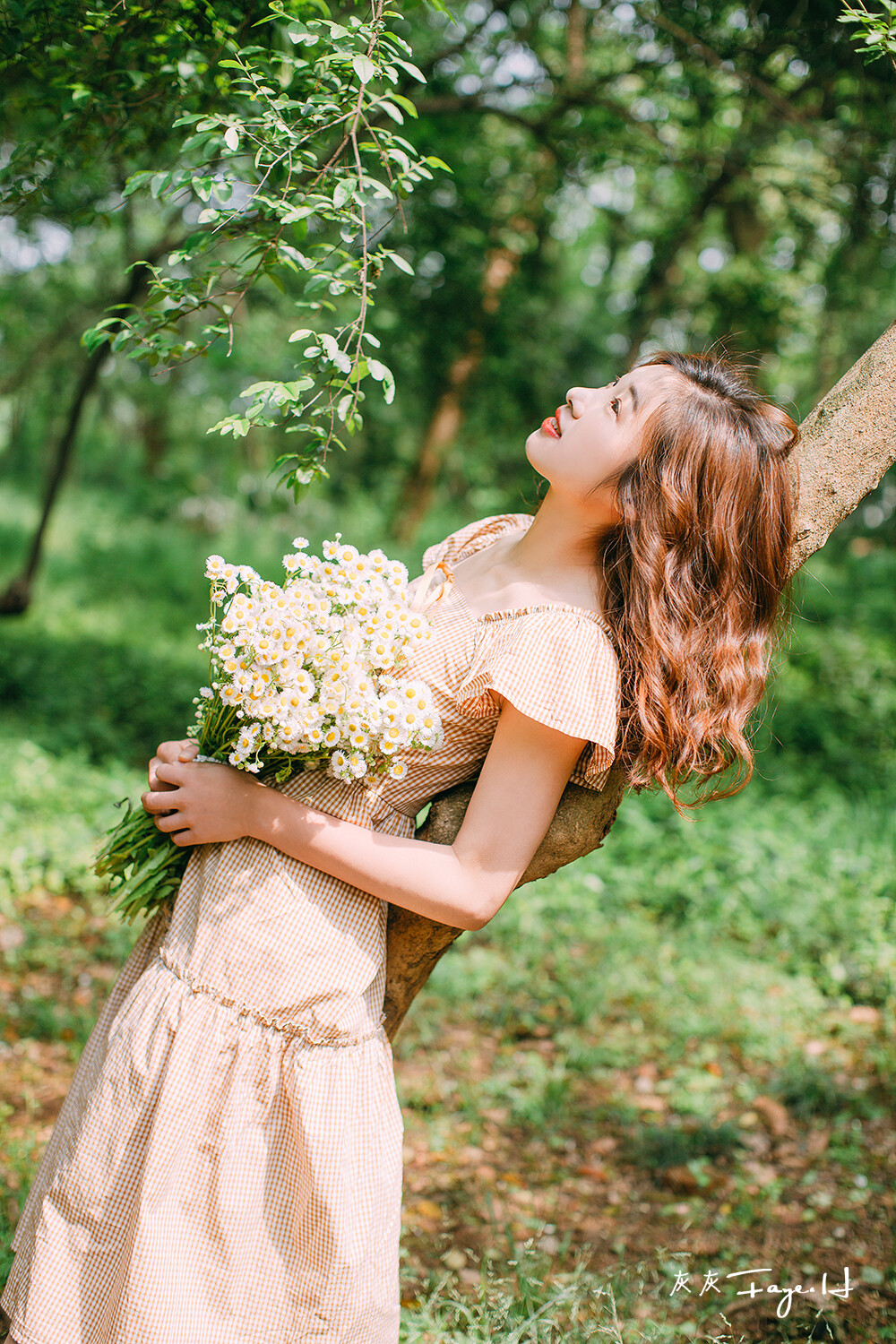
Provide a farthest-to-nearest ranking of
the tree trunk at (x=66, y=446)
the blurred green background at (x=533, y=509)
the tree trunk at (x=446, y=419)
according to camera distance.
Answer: the tree trunk at (x=446, y=419) < the tree trunk at (x=66, y=446) < the blurred green background at (x=533, y=509)

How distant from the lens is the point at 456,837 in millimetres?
1597

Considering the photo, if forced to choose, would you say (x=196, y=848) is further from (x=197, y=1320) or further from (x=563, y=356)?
(x=563, y=356)

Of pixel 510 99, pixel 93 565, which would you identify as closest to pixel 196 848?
pixel 510 99

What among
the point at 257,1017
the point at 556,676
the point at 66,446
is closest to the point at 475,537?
the point at 556,676

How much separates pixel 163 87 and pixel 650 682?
1.66m

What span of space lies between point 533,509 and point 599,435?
480mm

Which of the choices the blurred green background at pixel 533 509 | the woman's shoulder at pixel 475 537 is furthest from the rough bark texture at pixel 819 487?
the woman's shoulder at pixel 475 537

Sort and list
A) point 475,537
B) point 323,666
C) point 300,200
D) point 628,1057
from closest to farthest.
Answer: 1. point 323,666
2. point 300,200
3. point 475,537
4. point 628,1057

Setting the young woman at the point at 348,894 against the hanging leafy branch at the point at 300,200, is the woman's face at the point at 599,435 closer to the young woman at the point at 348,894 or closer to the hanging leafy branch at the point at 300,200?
the young woman at the point at 348,894

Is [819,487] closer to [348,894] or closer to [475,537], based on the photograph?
[475,537]

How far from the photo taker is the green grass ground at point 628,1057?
2.25 meters

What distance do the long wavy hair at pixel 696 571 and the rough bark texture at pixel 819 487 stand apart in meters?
0.07

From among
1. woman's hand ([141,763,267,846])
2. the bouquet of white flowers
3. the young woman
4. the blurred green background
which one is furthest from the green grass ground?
woman's hand ([141,763,267,846])

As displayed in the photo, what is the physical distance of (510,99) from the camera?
603 centimetres
